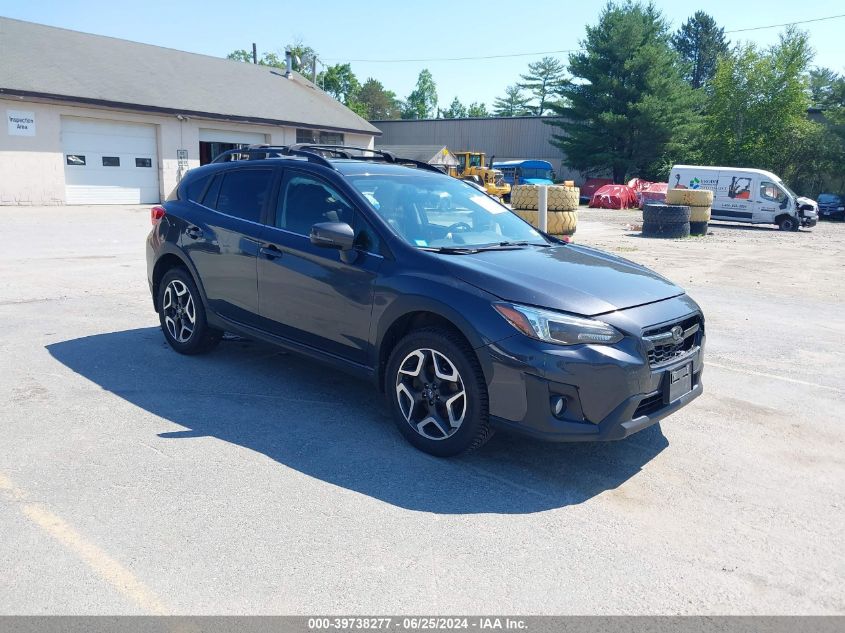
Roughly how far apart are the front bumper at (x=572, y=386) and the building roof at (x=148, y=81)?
78.6ft

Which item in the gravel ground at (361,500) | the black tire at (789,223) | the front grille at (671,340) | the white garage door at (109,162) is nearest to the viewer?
the gravel ground at (361,500)

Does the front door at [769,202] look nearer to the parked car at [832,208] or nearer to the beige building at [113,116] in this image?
the parked car at [832,208]

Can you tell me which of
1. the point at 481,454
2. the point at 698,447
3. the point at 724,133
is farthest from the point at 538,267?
the point at 724,133

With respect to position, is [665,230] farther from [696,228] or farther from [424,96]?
[424,96]

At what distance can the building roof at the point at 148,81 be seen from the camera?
24125 millimetres

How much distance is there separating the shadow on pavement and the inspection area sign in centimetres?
2047

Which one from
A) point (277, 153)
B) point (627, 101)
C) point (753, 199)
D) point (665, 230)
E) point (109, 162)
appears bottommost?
point (665, 230)

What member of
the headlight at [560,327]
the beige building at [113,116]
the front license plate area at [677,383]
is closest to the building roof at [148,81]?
the beige building at [113,116]

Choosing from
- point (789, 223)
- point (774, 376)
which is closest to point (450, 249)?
point (774, 376)

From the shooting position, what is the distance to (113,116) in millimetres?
25344

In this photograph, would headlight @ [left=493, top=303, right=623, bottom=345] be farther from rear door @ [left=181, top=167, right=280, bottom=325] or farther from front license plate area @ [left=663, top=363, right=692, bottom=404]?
rear door @ [left=181, top=167, right=280, bottom=325]

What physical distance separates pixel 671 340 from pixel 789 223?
2486cm

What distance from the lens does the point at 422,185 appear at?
531 centimetres

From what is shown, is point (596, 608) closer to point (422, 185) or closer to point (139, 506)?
point (139, 506)
